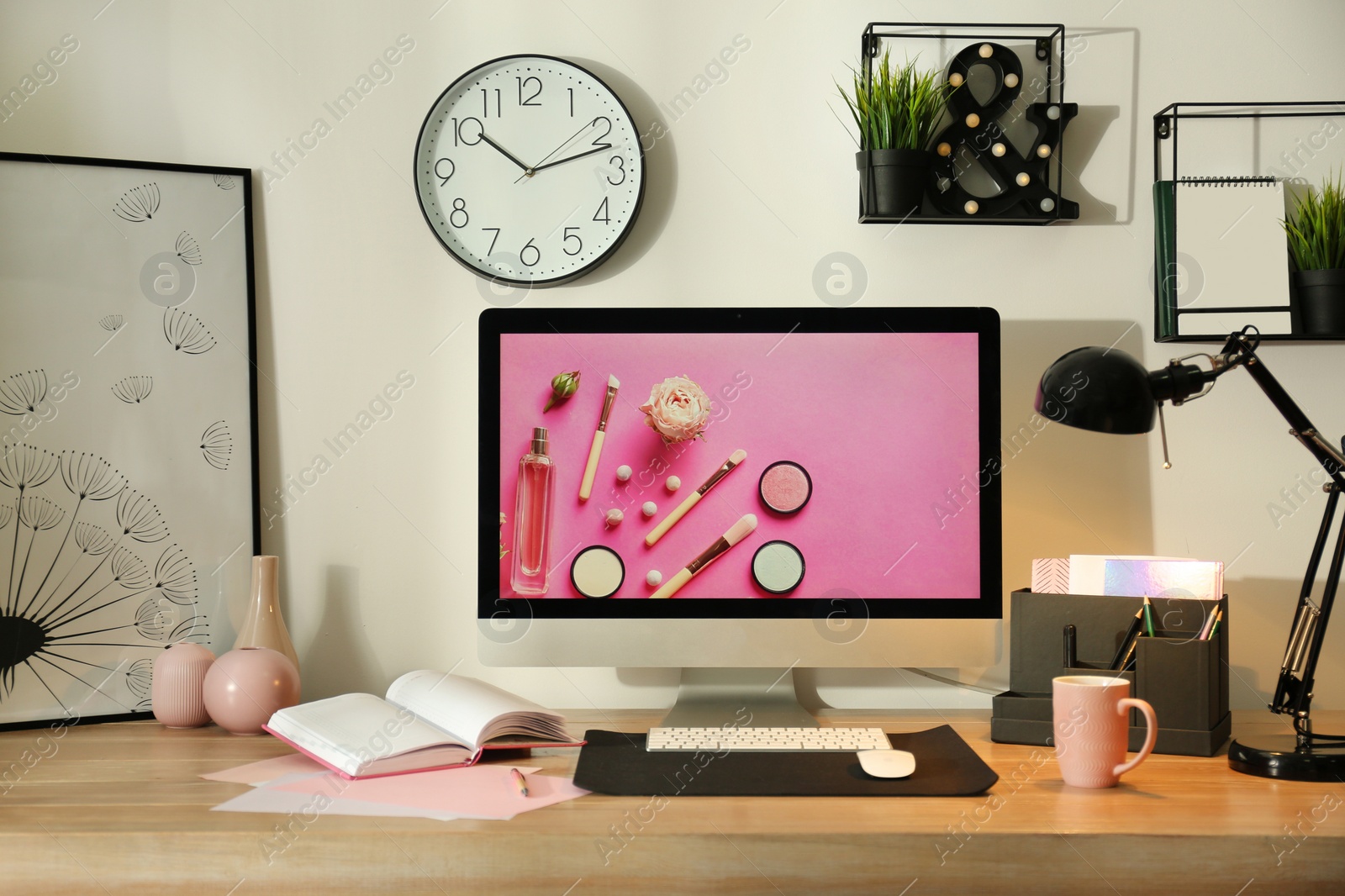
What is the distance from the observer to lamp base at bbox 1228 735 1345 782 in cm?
95

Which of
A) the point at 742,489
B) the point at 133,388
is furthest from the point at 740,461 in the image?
the point at 133,388

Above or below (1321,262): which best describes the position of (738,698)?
below

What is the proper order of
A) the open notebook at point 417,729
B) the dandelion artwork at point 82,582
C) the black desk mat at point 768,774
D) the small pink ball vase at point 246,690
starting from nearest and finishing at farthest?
the black desk mat at point 768,774
the open notebook at point 417,729
the small pink ball vase at point 246,690
the dandelion artwork at point 82,582

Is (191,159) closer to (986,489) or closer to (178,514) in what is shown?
(178,514)

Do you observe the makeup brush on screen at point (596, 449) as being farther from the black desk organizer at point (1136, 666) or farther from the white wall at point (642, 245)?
the black desk organizer at point (1136, 666)

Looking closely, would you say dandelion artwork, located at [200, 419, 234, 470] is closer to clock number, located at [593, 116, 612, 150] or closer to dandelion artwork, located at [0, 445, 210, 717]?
dandelion artwork, located at [0, 445, 210, 717]

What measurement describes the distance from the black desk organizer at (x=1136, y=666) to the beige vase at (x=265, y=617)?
969mm

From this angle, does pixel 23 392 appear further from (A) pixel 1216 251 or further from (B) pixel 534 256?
(A) pixel 1216 251

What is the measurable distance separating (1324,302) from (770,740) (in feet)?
3.36

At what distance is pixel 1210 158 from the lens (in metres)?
1.42

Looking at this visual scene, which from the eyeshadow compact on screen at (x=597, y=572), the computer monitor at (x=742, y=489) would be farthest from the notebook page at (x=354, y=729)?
the eyeshadow compact on screen at (x=597, y=572)

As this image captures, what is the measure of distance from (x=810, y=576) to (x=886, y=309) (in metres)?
0.36

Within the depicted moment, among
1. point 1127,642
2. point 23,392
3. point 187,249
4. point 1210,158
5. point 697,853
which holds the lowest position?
point 697,853

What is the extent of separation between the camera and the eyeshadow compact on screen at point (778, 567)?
1.22m
